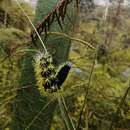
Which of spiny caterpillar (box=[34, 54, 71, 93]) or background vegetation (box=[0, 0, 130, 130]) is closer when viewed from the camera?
spiny caterpillar (box=[34, 54, 71, 93])

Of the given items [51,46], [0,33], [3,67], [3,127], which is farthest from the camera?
[3,67]

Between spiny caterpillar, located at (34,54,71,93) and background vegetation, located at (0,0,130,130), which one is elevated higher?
spiny caterpillar, located at (34,54,71,93)

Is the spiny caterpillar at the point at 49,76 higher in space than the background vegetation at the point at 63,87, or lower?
higher

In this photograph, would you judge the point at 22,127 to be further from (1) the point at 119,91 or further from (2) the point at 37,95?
(1) the point at 119,91

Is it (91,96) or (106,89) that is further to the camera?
(106,89)

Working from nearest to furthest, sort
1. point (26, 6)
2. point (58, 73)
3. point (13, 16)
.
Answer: point (58, 73) → point (13, 16) → point (26, 6)

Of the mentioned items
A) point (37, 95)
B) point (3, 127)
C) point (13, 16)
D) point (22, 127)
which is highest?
point (13, 16)

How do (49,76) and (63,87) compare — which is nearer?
(49,76)

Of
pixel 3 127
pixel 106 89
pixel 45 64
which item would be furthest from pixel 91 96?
pixel 45 64

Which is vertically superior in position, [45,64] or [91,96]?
[45,64]

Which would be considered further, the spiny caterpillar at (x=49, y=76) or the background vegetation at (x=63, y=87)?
the background vegetation at (x=63, y=87)
